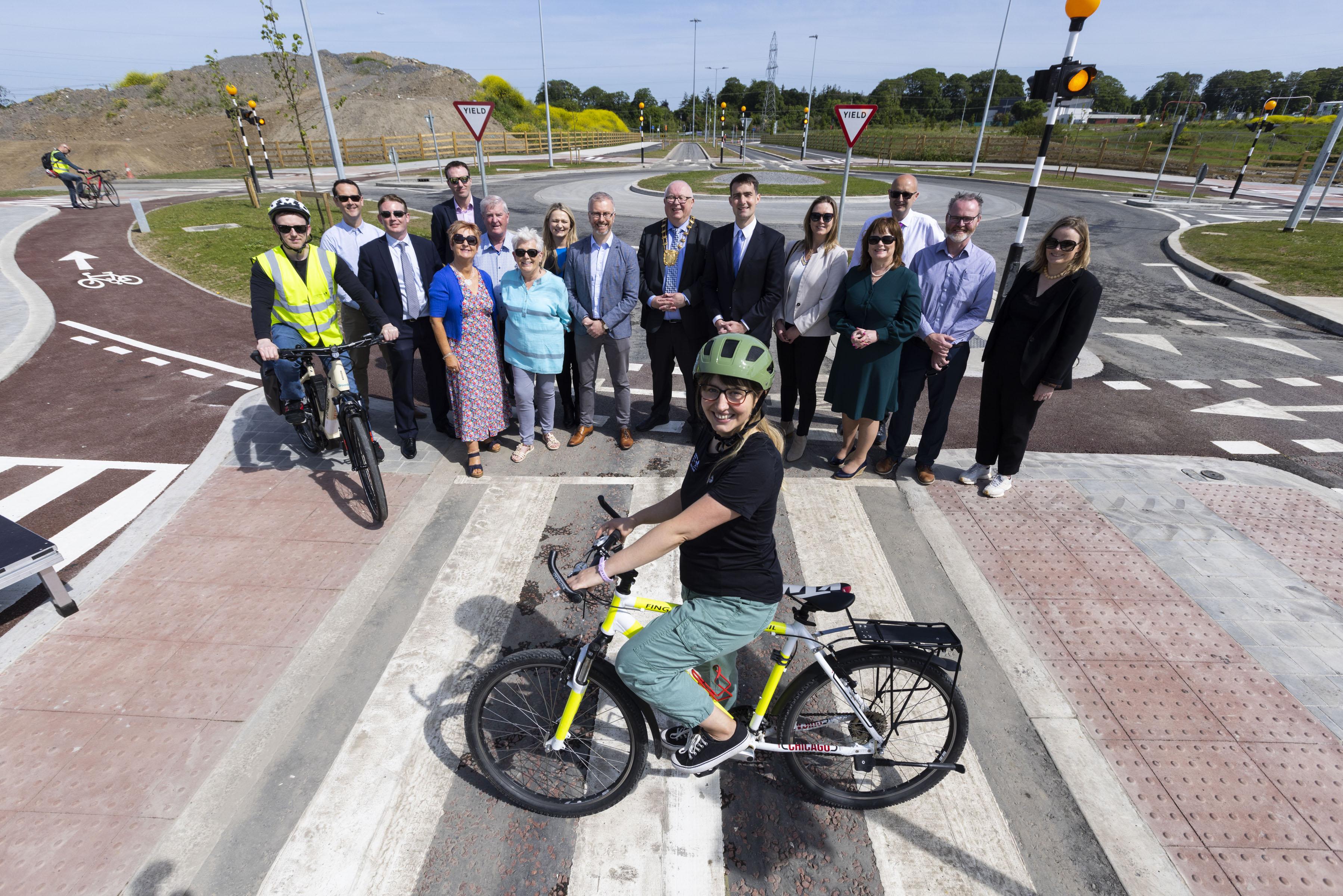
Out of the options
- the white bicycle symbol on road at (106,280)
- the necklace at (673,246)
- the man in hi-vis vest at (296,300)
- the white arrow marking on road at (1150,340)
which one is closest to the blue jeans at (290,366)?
the man in hi-vis vest at (296,300)

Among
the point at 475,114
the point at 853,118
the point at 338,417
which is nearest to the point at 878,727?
the point at 338,417

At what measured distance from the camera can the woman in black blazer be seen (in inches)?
170

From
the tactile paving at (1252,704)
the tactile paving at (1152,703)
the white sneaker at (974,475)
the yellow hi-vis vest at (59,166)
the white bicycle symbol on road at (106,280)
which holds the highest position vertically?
→ the yellow hi-vis vest at (59,166)

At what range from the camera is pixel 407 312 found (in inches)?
223

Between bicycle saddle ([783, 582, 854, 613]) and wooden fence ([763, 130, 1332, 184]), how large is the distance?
43.7m

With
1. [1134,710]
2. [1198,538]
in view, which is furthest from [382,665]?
[1198,538]

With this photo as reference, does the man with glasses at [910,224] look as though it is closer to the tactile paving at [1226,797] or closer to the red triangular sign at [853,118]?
the red triangular sign at [853,118]

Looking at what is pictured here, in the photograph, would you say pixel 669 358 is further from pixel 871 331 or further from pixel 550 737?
pixel 550 737

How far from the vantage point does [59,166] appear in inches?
754

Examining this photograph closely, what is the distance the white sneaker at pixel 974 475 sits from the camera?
18.1 ft

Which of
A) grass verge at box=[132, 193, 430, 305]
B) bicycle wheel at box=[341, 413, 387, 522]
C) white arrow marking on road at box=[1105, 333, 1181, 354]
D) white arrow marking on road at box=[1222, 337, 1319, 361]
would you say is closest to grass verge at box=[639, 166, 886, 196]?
grass verge at box=[132, 193, 430, 305]

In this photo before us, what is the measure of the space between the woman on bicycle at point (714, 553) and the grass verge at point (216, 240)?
10.2 m

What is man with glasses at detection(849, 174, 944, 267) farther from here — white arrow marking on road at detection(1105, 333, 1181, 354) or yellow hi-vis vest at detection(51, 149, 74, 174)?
yellow hi-vis vest at detection(51, 149, 74, 174)

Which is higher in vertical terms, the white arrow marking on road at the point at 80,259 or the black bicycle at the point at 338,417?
the black bicycle at the point at 338,417
